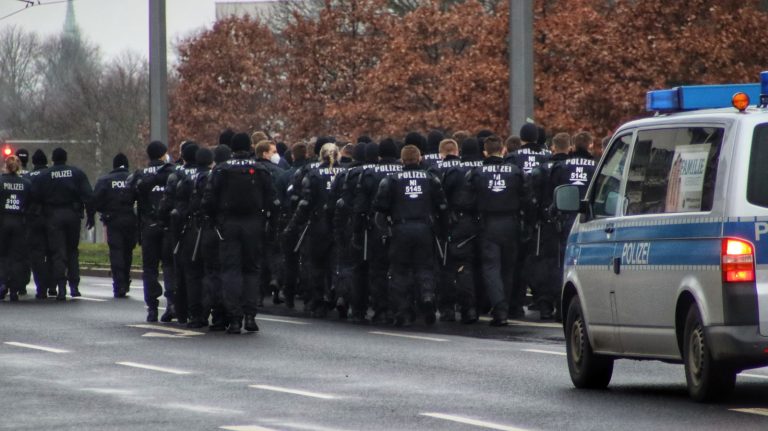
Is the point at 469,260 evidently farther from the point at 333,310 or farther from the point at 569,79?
the point at 569,79

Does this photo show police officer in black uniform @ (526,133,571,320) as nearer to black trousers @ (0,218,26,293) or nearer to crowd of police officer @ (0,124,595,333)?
crowd of police officer @ (0,124,595,333)

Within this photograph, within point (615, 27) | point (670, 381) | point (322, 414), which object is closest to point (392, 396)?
point (322, 414)

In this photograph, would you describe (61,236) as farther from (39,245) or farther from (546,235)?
(546,235)

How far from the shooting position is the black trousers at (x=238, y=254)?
18.5 metres

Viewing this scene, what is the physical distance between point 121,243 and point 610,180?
13.6 metres

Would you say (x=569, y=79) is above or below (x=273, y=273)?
above

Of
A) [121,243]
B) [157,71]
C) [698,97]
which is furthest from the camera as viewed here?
[157,71]

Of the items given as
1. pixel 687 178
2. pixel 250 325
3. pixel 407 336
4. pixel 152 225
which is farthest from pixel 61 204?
pixel 687 178

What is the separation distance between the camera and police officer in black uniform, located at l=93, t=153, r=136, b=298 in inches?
968

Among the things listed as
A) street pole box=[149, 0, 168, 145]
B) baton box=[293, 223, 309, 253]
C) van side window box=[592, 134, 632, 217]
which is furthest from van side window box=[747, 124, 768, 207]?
street pole box=[149, 0, 168, 145]

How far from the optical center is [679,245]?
1107cm

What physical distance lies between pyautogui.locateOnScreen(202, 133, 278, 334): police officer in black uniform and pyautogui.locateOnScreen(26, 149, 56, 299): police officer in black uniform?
6.70m

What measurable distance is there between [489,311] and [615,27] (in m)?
18.9

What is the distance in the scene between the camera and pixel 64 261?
81.3 ft
